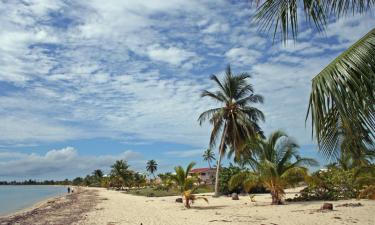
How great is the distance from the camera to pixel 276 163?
1745 centimetres

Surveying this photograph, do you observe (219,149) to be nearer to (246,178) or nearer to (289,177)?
(246,178)

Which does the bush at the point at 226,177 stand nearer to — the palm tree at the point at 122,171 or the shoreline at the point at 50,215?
the shoreline at the point at 50,215

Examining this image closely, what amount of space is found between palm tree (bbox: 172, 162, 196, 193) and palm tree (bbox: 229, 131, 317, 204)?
2.98 m

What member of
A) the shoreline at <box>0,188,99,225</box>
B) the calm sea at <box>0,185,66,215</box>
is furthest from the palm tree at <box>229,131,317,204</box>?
the calm sea at <box>0,185,66,215</box>

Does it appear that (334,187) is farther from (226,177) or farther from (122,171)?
(122,171)

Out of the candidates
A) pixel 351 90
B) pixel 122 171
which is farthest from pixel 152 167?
pixel 351 90

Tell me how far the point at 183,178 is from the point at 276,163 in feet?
15.4

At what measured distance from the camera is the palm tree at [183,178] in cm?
1912

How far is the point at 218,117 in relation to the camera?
82.6 feet

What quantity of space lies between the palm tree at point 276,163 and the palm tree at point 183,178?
298cm

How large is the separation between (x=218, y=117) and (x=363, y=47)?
70.9ft

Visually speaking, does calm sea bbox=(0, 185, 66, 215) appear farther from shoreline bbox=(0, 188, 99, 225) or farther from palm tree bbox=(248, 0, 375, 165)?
palm tree bbox=(248, 0, 375, 165)

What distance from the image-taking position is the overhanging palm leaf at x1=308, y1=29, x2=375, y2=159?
11.1 ft

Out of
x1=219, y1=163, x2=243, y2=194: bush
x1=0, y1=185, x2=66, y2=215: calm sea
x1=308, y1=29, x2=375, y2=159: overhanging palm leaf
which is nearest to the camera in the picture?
x1=308, y1=29, x2=375, y2=159: overhanging palm leaf
